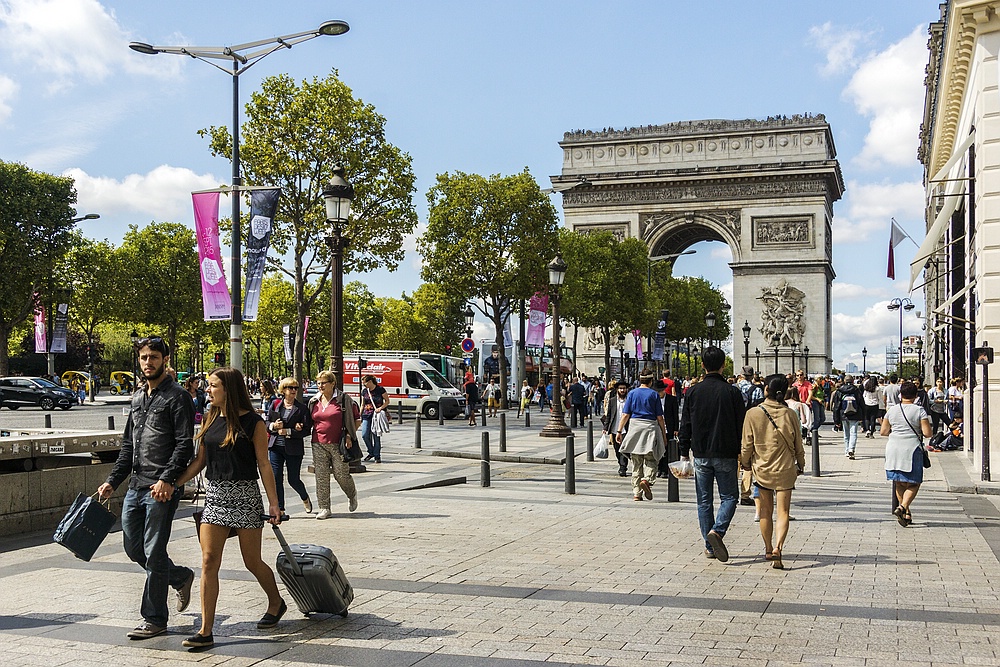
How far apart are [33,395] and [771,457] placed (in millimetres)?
42569

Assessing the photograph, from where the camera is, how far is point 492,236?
149 ft

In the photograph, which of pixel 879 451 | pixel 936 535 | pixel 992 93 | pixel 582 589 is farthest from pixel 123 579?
pixel 879 451

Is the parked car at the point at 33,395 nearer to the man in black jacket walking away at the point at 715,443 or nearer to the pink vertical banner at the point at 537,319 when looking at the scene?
the pink vertical banner at the point at 537,319

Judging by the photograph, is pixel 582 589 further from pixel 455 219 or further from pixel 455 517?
pixel 455 219

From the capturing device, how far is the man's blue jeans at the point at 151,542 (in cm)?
661

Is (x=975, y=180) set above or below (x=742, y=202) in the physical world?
below

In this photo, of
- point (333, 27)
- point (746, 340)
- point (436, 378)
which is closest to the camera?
point (333, 27)

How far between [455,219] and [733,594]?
37.8 m

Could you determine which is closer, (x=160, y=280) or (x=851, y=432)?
(x=851, y=432)

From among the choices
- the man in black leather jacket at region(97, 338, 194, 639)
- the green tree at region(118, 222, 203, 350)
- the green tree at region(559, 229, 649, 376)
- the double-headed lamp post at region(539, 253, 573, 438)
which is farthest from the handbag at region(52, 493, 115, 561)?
the green tree at region(118, 222, 203, 350)

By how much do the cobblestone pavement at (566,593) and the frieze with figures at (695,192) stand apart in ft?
187

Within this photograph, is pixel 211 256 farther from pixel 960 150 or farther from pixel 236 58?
pixel 960 150

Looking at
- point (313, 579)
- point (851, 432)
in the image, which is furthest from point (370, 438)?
point (313, 579)

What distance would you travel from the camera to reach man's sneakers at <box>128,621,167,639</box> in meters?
6.55
